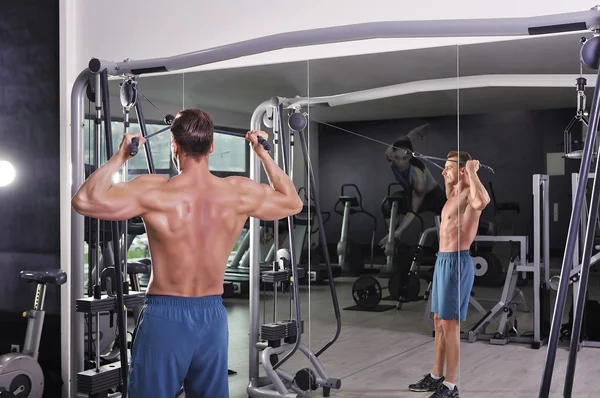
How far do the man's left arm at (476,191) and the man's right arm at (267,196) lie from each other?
0.96 metres

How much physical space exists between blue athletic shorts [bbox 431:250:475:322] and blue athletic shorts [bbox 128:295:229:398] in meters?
1.26

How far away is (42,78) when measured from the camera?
5301mm

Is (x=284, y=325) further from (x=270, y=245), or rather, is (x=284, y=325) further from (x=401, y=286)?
(x=401, y=286)

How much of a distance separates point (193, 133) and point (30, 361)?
2.40 m

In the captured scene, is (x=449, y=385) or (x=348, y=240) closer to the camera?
(x=449, y=385)

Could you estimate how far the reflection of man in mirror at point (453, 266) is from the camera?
12.4 feet

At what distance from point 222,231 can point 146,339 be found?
0.54m

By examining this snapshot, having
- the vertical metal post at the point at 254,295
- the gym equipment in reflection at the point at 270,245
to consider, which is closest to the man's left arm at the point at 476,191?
the gym equipment in reflection at the point at 270,245

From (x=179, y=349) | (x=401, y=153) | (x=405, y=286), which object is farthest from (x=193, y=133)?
(x=405, y=286)

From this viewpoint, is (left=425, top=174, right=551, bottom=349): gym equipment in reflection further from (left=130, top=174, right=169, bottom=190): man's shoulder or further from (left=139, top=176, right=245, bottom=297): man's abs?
(left=130, top=174, right=169, bottom=190): man's shoulder

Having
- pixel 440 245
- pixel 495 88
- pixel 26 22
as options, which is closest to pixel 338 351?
pixel 440 245

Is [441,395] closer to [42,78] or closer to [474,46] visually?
[474,46]

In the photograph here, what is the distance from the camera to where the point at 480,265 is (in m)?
3.75

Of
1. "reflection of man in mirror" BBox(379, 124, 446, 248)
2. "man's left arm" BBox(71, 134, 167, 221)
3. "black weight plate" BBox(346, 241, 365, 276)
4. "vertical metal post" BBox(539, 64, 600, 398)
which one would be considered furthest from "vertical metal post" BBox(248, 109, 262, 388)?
"vertical metal post" BBox(539, 64, 600, 398)
